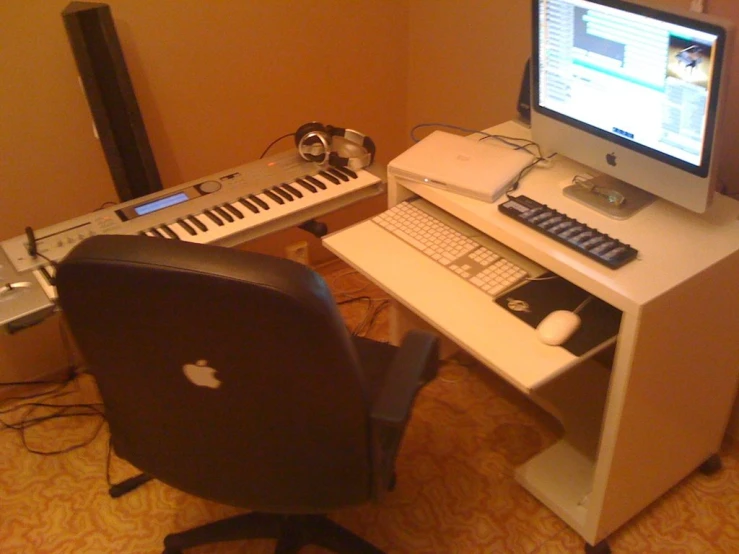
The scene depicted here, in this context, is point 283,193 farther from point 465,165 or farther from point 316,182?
point 465,165

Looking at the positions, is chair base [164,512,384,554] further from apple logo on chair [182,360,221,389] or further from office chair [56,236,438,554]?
apple logo on chair [182,360,221,389]

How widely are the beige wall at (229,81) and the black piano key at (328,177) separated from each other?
1.52ft

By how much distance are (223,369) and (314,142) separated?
99cm


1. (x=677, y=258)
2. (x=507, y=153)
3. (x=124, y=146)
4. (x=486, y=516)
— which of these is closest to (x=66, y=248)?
(x=124, y=146)

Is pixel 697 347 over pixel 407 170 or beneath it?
beneath

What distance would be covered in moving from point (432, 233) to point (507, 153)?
26cm

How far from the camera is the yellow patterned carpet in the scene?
65.7 inches

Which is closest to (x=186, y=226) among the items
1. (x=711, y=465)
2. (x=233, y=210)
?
(x=233, y=210)

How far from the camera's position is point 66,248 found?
5.34ft

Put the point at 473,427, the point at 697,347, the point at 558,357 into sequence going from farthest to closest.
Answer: the point at 473,427 < the point at 697,347 < the point at 558,357

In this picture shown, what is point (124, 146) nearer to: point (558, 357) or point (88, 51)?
point (88, 51)

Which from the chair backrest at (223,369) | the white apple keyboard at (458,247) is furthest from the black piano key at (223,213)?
the chair backrest at (223,369)

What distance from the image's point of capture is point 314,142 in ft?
6.16

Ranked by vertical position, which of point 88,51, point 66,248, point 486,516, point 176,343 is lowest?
point 486,516
